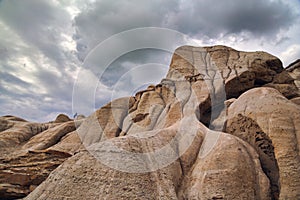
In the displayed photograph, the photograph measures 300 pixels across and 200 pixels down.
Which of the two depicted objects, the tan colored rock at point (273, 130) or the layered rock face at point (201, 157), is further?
the tan colored rock at point (273, 130)

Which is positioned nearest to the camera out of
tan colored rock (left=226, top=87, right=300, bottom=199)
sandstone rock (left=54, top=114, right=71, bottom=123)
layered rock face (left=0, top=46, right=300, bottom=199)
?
layered rock face (left=0, top=46, right=300, bottom=199)

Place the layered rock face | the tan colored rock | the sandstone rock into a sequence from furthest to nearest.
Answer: the sandstone rock → the tan colored rock → the layered rock face

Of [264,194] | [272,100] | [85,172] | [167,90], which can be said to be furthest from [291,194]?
[167,90]

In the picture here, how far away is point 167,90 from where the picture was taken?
66.1ft

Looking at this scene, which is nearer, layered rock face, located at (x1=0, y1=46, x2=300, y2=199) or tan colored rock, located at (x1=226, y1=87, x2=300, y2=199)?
layered rock face, located at (x1=0, y1=46, x2=300, y2=199)

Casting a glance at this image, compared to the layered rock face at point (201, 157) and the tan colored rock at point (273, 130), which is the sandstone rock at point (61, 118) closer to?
the layered rock face at point (201, 157)

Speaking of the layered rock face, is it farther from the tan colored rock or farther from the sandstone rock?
the sandstone rock

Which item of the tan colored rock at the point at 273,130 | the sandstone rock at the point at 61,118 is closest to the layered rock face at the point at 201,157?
the tan colored rock at the point at 273,130

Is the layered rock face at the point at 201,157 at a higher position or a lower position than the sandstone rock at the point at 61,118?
lower

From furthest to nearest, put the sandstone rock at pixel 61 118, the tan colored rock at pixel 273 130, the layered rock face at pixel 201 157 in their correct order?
1. the sandstone rock at pixel 61 118
2. the tan colored rock at pixel 273 130
3. the layered rock face at pixel 201 157

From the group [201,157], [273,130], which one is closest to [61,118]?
[201,157]

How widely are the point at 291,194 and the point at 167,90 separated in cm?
1289

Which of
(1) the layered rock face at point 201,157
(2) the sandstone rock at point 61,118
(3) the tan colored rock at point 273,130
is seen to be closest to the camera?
(1) the layered rock face at point 201,157

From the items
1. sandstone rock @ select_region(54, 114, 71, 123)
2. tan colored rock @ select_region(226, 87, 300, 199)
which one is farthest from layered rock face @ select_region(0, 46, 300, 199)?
sandstone rock @ select_region(54, 114, 71, 123)
